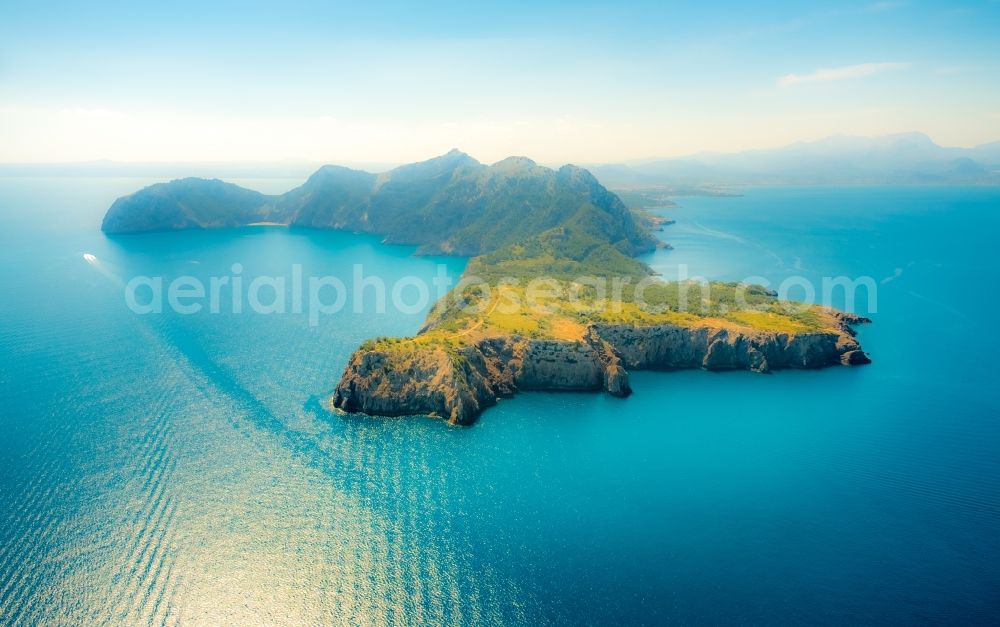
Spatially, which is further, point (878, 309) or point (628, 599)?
point (878, 309)

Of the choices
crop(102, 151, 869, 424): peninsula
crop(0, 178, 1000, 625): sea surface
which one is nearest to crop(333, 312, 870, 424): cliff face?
crop(102, 151, 869, 424): peninsula

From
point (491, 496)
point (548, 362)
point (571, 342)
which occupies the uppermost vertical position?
point (571, 342)

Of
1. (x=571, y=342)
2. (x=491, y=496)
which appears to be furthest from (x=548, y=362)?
(x=491, y=496)

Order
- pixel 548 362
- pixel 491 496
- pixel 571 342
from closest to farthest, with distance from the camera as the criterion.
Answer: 1. pixel 491 496
2. pixel 548 362
3. pixel 571 342

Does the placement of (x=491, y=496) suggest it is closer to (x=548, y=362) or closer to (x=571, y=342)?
(x=548, y=362)

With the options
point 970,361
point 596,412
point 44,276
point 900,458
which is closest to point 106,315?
point 44,276

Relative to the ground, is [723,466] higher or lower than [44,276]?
lower

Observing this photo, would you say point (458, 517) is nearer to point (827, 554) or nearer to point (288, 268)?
point (827, 554)
